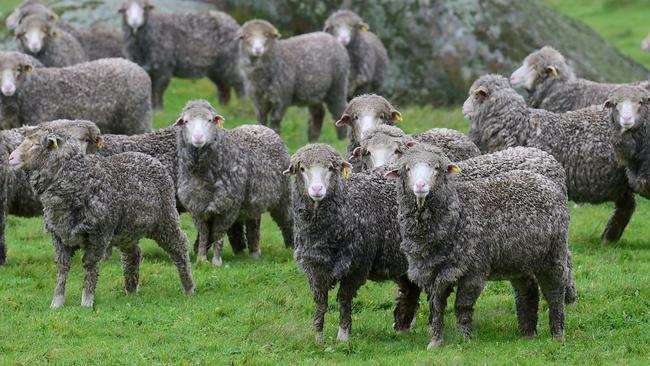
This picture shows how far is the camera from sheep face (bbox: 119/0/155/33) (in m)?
20.9

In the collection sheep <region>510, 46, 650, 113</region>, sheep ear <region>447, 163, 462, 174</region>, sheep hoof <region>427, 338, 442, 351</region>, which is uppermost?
sheep <region>510, 46, 650, 113</region>

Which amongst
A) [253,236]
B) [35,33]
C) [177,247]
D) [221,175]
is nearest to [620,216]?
[253,236]

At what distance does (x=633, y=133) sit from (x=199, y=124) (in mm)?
4486

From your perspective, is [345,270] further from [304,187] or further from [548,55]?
[548,55]

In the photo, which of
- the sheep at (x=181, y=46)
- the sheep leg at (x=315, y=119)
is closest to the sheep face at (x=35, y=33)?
the sheep at (x=181, y=46)

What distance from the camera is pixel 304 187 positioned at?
9688 mm

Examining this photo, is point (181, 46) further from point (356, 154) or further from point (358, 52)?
point (356, 154)

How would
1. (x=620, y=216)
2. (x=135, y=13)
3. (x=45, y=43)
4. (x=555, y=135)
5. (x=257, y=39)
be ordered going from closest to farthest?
(x=555, y=135) < (x=620, y=216) < (x=257, y=39) < (x=45, y=43) < (x=135, y=13)

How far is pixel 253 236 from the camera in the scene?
13.7 metres

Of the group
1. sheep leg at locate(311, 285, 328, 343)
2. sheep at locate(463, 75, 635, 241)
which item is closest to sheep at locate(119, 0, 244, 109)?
sheep at locate(463, 75, 635, 241)

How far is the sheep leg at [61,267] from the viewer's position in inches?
433

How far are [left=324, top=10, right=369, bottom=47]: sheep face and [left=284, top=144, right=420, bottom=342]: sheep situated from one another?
1119 cm

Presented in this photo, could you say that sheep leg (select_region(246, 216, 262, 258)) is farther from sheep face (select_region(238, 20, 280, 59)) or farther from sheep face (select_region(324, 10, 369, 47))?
sheep face (select_region(324, 10, 369, 47))

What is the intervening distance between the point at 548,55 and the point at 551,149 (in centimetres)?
310
